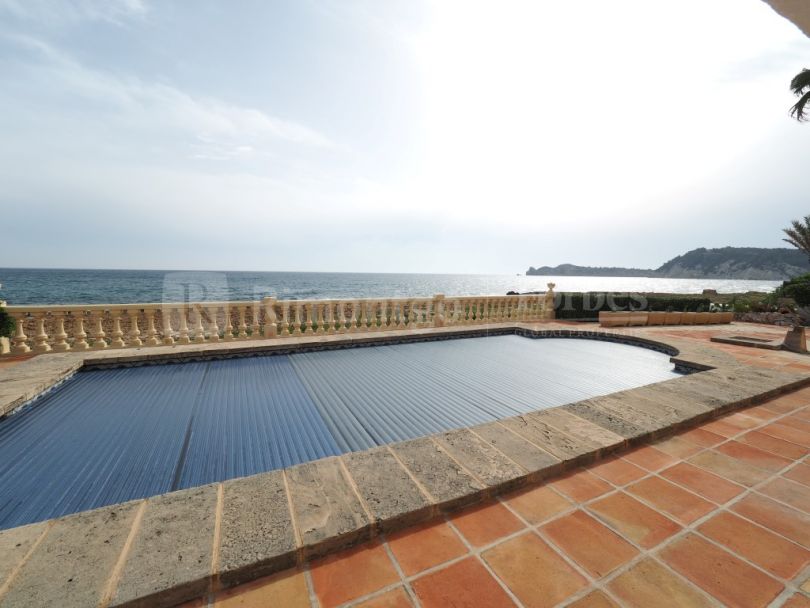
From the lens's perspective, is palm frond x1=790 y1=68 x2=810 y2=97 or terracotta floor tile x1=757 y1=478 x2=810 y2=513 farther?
palm frond x1=790 y1=68 x2=810 y2=97

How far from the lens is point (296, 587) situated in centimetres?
157

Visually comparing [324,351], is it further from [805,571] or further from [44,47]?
[44,47]

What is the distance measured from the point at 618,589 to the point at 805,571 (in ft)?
3.48

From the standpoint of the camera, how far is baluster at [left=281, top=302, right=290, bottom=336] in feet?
25.1

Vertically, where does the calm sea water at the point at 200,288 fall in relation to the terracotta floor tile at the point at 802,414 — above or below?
above

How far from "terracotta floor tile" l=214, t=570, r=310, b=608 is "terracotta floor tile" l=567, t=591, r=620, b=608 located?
4.02 ft

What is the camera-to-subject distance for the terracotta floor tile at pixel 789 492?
2.23 metres

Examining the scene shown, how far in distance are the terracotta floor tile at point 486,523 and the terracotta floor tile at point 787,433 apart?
124 inches

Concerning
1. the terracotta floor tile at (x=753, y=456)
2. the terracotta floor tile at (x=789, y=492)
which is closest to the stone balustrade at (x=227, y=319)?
the terracotta floor tile at (x=753, y=456)

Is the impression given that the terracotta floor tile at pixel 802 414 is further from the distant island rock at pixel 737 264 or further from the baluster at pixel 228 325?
the distant island rock at pixel 737 264

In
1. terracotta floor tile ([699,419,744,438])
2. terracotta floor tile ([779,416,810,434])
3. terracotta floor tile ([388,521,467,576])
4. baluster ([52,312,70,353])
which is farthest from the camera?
baluster ([52,312,70,353])

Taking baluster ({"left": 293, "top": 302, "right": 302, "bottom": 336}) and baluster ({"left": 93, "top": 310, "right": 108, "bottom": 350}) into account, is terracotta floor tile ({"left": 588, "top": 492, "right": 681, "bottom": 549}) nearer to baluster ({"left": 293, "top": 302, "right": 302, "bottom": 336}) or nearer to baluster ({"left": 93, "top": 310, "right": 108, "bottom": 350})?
baluster ({"left": 293, "top": 302, "right": 302, "bottom": 336})

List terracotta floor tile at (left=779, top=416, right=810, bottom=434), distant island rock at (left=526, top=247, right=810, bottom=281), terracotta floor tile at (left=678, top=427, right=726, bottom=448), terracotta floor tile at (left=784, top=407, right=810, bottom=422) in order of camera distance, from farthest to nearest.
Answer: distant island rock at (left=526, top=247, right=810, bottom=281)
terracotta floor tile at (left=784, top=407, right=810, bottom=422)
terracotta floor tile at (left=779, top=416, right=810, bottom=434)
terracotta floor tile at (left=678, top=427, right=726, bottom=448)

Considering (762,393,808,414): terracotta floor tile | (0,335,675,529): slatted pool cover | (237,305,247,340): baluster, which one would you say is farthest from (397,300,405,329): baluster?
(762,393,808,414): terracotta floor tile
